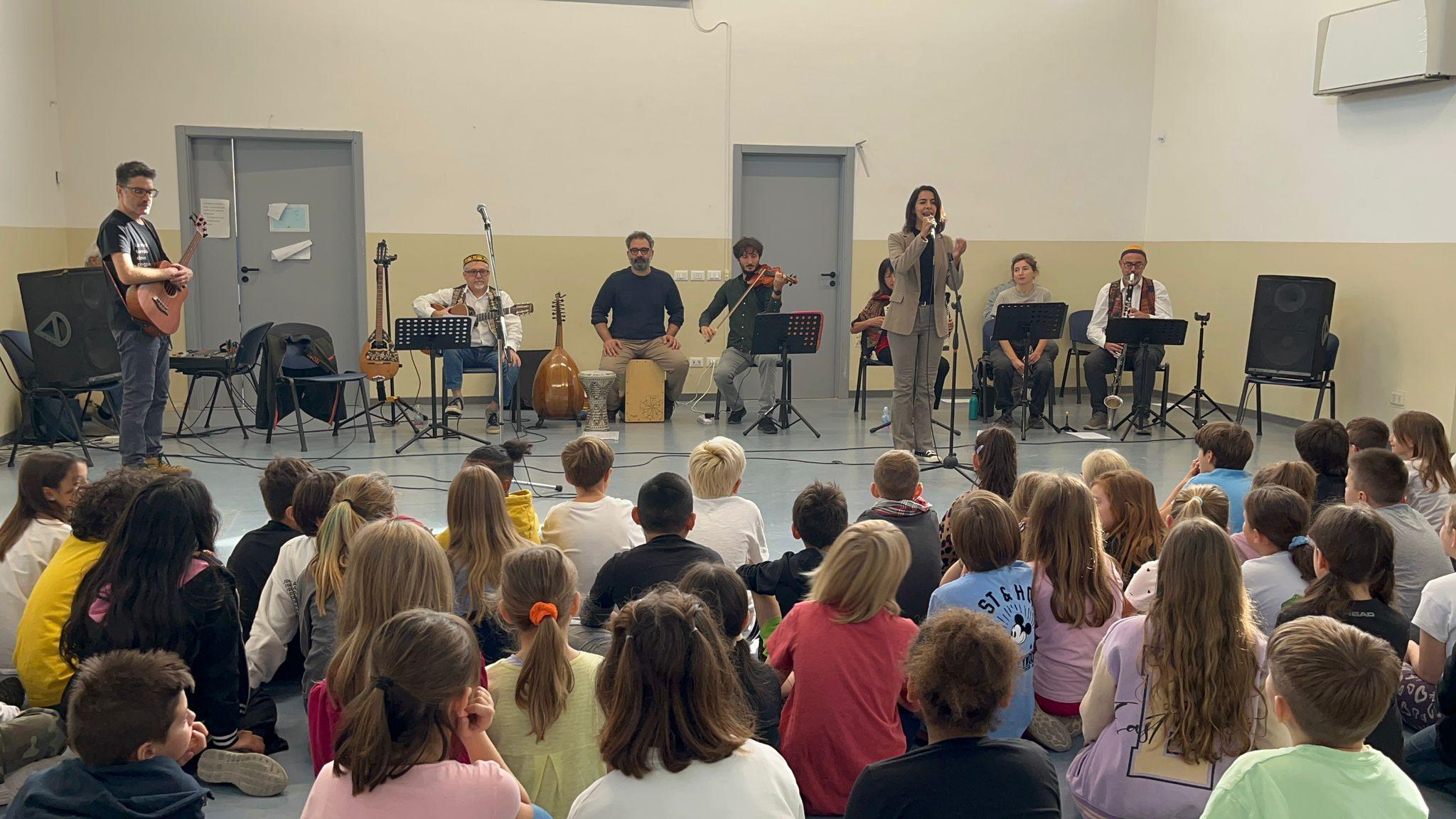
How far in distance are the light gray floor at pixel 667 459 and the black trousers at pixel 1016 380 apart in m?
0.35

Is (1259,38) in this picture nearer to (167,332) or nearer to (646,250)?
(646,250)

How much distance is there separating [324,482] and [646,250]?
5648 mm

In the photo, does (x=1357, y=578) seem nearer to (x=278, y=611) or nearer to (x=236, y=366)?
(x=278, y=611)

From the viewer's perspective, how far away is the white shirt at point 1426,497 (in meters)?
4.04

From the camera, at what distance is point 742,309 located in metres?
8.97

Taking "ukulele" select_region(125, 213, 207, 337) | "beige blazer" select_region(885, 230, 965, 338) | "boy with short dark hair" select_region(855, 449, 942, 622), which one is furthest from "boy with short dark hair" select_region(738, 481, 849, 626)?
"ukulele" select_region(125, 213, 207, 337)

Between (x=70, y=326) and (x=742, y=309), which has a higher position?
(x=742, y=309)

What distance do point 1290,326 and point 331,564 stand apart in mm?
7168

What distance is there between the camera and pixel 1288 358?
8.16m

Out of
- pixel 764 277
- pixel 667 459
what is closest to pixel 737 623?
pixel 667 459

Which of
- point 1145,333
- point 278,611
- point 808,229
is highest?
point 808,229

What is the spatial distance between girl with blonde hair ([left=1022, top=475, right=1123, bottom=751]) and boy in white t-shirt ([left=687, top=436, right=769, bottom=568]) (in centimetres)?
93

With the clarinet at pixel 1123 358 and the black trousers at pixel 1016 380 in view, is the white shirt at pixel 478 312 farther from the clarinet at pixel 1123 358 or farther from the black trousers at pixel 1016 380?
the clarinet at pixel 1123 358

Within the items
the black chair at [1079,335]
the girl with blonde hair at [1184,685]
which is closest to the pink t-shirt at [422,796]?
the girl with blonde hair at [1184,685]
